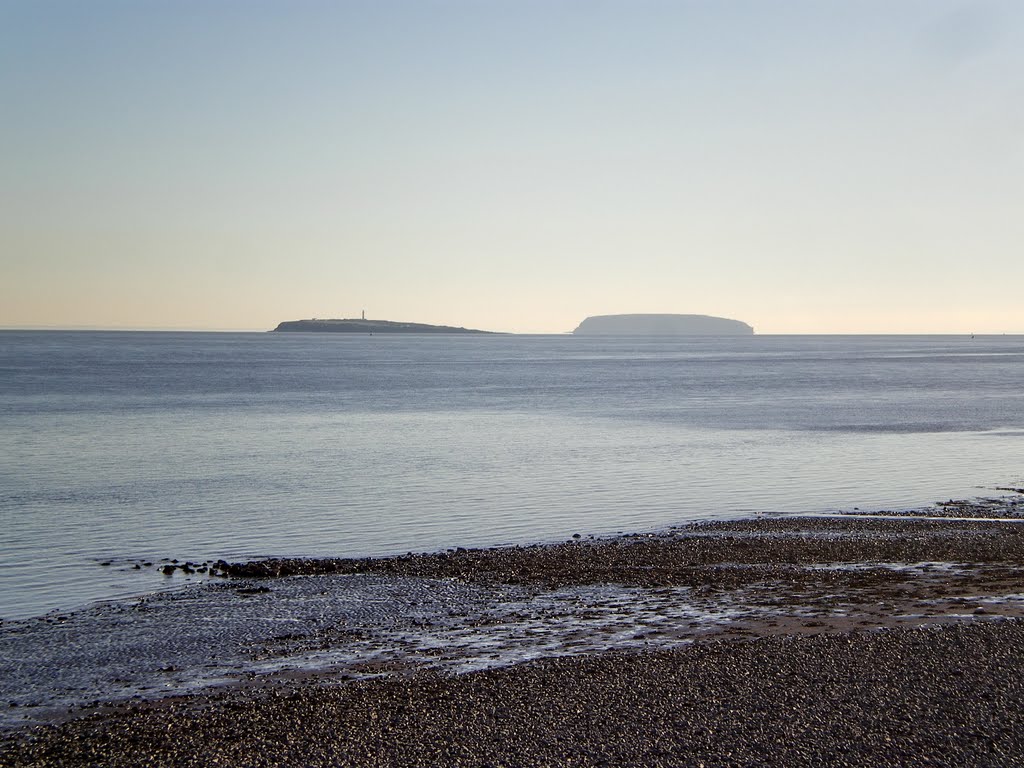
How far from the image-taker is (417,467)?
4122cm

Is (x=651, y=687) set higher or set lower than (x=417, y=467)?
higher

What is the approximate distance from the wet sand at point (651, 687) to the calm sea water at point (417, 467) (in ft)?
18.1

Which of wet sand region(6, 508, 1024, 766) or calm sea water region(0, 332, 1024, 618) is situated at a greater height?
wet sand region(6, 508, 1024, 766)

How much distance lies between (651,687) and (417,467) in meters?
27.6

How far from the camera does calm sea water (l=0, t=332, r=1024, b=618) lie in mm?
26781

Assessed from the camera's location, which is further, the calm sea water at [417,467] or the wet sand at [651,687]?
the calm sea water at [417,467]

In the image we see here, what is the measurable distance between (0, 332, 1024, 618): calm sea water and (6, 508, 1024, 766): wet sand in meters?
5.53

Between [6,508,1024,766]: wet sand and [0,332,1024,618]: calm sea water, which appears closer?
[6,508,1024,766]: wet sand

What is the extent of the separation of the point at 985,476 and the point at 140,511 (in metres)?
30.8

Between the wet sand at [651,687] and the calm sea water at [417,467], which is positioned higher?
the wet sand at [651,687]

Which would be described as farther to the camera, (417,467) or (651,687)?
(417,467)

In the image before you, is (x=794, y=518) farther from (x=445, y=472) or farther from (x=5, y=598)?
(x=5, y=598)

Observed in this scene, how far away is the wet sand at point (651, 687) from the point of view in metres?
12.2

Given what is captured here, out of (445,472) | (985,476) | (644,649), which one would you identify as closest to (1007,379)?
(985,476)
